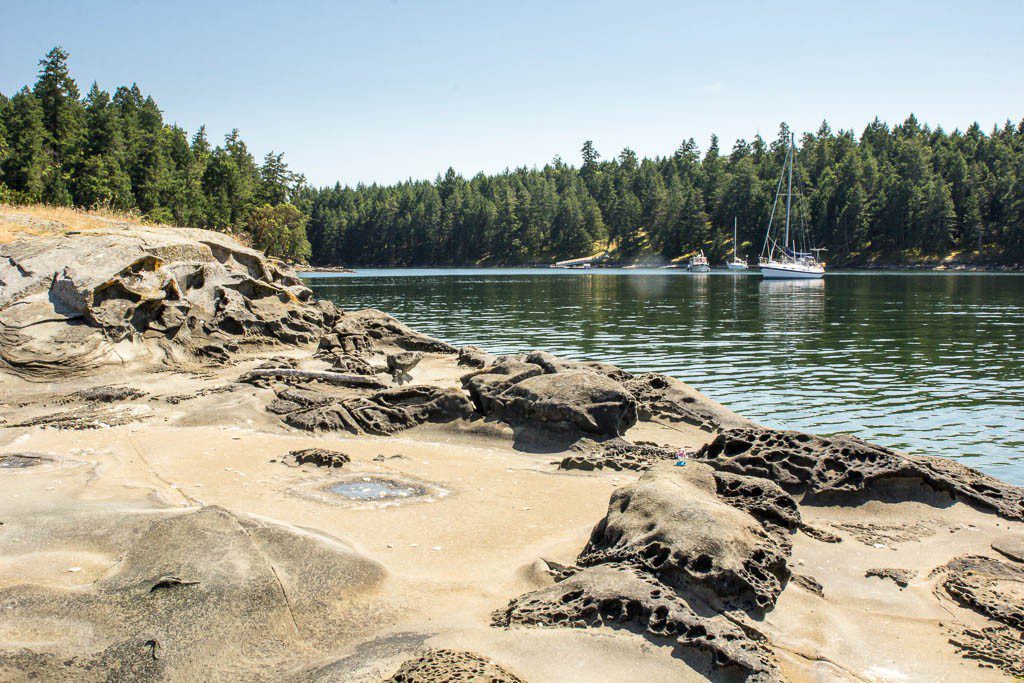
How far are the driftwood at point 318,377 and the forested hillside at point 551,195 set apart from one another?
3255 cm

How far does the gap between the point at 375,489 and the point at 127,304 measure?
12876mm

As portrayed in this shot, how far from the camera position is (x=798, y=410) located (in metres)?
17.7

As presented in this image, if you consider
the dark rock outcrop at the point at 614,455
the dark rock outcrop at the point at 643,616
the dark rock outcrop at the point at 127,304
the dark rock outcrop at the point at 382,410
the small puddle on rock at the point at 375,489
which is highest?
the dark rock outcrop at the point at 127,304

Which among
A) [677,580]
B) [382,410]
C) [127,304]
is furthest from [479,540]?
[127,304]

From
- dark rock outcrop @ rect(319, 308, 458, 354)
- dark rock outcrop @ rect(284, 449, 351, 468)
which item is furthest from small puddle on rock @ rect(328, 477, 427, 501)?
dark rock outcrop @ rect(319, 308, 458, 354)

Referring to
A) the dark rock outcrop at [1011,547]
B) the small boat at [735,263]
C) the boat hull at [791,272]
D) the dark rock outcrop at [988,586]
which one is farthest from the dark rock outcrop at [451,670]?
the small boat at [735,263]

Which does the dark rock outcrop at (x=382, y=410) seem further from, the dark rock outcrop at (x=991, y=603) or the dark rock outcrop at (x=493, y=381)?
the dark rock outcrop at (x=991, y=603)

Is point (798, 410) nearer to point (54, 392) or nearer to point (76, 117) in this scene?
point (54, 392)

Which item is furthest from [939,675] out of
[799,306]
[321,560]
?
[799,306]

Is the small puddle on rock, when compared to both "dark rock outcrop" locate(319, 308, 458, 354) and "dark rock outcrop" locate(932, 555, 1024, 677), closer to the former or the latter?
"dark rock outcrop" locate(932, 555, 1024, 677)

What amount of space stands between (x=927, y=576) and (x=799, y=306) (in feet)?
150

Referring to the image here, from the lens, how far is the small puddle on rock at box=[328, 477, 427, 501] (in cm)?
948

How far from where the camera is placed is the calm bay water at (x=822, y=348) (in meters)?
16.4

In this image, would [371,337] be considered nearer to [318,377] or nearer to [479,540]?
[318,377]
